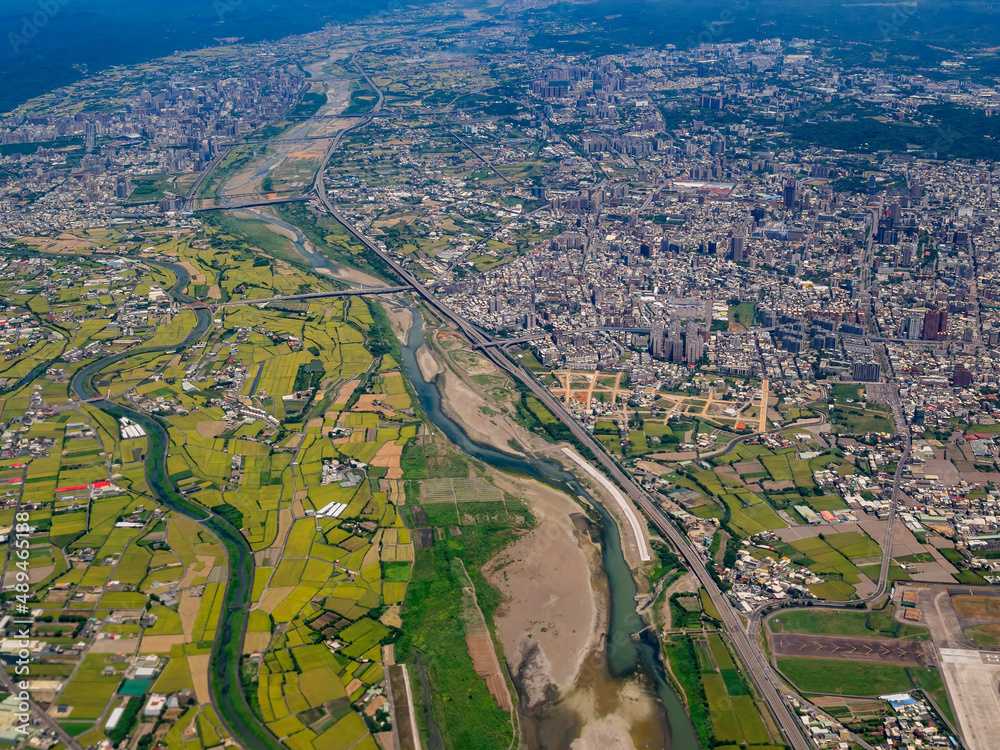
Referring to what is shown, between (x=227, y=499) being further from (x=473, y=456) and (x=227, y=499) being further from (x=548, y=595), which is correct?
(x=548, y=595)

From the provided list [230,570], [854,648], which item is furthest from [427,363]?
[854,648]

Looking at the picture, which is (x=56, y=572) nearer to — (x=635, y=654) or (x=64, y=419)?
(x=64, y=419)

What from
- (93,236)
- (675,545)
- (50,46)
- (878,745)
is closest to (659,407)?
(675,545)

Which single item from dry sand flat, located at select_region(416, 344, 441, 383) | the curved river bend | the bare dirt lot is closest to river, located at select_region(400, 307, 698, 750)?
the curved river bend

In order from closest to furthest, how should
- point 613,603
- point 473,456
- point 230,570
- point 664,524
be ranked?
1. point 613,603
2. point 230,570
3. point 664,524
4. point 473,456

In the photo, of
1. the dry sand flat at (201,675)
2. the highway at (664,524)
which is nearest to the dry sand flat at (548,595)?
the highway at (664,524)

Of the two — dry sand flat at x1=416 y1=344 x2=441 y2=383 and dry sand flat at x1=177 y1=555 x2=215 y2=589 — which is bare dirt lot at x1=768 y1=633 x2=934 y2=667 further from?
dry sand flat at x1=416 y1=344 x2=441 y2=383

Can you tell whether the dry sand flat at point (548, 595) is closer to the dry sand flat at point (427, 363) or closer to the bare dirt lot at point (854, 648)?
the bare dirt lot at point (854, 648)
